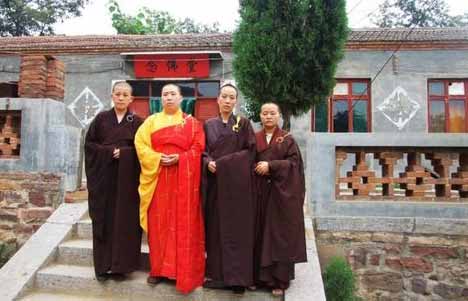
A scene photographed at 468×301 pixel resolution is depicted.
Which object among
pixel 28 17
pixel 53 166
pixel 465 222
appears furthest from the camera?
pixel 28 17

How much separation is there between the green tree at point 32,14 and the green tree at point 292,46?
16.7 metres

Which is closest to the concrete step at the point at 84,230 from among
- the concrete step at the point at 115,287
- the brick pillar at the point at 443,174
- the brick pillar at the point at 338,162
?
the concrete step at the point at 115,287

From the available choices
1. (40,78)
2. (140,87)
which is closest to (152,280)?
(40,78)

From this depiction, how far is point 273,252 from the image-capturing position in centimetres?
325

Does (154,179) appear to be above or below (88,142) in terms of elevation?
below

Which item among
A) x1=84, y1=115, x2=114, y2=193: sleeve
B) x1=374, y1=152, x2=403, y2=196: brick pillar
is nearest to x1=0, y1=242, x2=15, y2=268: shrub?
x1=84, y1=115, x2=114, y2=193: sleeve

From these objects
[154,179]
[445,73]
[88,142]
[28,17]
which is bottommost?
[154,179]

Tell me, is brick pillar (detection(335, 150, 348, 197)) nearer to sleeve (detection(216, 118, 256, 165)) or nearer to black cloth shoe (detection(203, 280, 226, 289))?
sleeve (detection(216, 118, 256, 165))

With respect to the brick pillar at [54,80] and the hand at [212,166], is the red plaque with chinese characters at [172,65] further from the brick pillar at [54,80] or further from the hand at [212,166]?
the hand at [212,166]

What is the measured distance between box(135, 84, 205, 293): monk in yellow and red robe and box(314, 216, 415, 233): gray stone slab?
1529 millimetres

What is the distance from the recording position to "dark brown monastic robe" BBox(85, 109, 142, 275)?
343 cm

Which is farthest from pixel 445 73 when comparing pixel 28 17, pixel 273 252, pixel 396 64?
pixel 28 17

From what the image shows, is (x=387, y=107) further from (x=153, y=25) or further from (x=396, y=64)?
(x=153, y=25)

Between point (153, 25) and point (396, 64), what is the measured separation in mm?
12224
